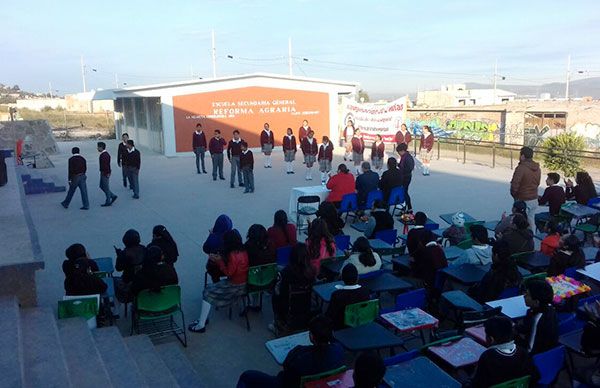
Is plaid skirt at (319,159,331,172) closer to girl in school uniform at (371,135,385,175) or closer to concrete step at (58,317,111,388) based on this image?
girl in school uniform at (371,135,385,175)

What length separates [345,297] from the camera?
194 inches

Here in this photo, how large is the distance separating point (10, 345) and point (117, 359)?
966 millimetres

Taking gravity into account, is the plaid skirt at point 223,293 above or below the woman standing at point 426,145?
below

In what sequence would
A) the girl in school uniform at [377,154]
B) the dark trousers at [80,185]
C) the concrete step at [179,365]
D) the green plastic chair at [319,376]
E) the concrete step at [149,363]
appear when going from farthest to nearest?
the girl in school uniform at [377,154], the dark trousers at [80,185], the concrete step at [179,365], the concrete step at [149,363], the green plastic chair at [319,376]

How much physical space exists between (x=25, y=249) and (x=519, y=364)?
4851mm

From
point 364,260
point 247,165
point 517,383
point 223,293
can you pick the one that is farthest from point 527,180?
point 247,165

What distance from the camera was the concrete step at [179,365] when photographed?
4871 mm

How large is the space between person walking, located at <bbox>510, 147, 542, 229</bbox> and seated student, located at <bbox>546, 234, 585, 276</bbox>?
302cm

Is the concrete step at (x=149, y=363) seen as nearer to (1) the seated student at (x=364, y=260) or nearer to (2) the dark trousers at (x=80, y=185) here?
(1) the seated student at (x=364, y=260)

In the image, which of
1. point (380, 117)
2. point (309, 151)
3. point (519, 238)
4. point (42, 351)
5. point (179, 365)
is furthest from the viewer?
point (380, 117)

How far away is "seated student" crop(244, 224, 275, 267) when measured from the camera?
6337mm

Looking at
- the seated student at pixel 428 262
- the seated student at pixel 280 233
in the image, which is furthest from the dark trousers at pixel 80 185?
the seated student at pixel 428 262

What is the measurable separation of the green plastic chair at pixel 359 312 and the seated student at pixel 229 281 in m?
1.75

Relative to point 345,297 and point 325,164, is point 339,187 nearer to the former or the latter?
point 325,164
